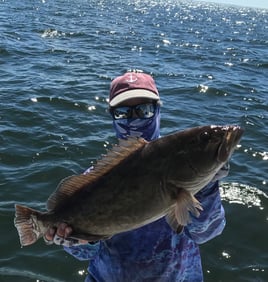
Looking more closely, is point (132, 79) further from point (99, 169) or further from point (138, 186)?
point (138, 186)

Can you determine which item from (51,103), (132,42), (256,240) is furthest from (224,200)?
(132,42)

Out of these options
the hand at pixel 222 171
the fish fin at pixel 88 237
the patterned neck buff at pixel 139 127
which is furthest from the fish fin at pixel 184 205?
the patterned neck buff at pixel 139 127

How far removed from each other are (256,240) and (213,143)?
497 centimetres

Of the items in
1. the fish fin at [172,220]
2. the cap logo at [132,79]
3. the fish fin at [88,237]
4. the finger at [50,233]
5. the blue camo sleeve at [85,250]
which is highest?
the cap logo at [132,79]

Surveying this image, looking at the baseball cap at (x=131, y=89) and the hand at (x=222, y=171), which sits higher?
the baseball cap at (x=131, y=89)

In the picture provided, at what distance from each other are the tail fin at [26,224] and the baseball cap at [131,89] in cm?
111

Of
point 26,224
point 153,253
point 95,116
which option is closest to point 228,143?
point 153,253

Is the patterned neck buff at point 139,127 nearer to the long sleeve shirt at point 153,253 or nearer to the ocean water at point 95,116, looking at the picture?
the long sleeve shirt at point 153,253

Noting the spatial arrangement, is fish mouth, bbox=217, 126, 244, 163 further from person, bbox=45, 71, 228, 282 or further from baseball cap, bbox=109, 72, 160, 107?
baseball cap, bbox=109, 72, 160, 107

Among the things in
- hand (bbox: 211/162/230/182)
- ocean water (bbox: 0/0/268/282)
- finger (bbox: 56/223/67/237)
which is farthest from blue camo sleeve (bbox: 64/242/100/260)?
ocean water (bbox: 0/0/268/282)

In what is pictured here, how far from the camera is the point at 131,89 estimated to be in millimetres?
3830

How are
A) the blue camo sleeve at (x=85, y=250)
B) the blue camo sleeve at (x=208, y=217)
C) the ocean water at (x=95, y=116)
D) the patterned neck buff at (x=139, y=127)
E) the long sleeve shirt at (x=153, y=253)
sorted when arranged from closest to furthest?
→ the blue camo sleeve at (x=208, y=217) → the patterned neck buff at (x=139, y=127) → the long sleeve shirt at (x=153, y=253) → the blue camo sleeve at (x=85, y=250) → the ocean water at (x=95, y=116)

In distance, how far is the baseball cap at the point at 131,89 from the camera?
148 inches

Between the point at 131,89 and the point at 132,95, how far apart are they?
108mm
